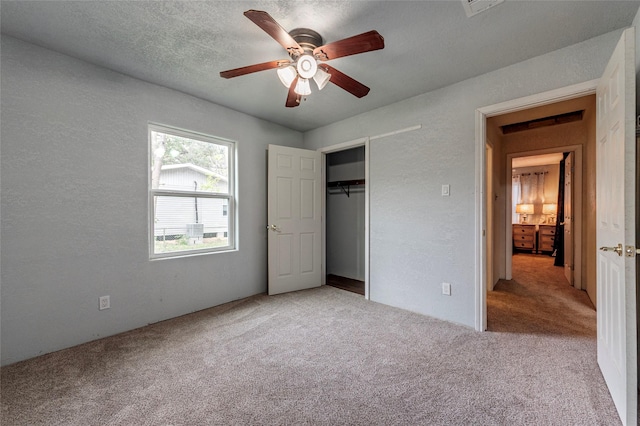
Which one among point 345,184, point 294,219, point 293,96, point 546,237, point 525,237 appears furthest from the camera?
point 525,237

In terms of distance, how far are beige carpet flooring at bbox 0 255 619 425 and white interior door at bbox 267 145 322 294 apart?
1004mm

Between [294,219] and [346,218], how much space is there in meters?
1.11

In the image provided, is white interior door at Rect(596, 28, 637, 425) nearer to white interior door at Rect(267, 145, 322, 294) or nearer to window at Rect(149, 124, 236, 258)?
white interior door at Rect(267, 145, 322, 294)

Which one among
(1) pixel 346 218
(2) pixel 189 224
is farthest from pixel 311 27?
(1) pixel 346 218

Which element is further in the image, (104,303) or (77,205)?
(104,303)

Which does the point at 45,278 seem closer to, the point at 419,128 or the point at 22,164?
the point at 22,164

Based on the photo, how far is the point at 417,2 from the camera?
5.45 ft

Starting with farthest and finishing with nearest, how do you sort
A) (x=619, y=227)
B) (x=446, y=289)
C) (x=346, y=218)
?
(x=346, y=218), (x=446, y=289), (x=619, y=227)

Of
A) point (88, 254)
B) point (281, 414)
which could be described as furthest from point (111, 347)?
point (281, 414)

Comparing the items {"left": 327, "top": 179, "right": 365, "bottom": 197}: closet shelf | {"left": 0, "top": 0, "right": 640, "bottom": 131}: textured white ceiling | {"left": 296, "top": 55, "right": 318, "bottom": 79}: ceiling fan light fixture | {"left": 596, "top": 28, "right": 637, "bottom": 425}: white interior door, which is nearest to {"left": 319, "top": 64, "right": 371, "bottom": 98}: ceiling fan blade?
{"left": 296, "top": 55, "right": 318, "bottom": 79}: ceiling fan light fixture

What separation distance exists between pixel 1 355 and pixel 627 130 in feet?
13.8

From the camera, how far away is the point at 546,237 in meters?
6.69

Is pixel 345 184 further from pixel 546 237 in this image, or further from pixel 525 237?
pixel 546 237

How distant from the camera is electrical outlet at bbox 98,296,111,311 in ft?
7.95
